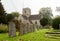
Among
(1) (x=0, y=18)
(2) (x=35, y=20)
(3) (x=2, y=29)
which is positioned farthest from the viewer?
(2) (x=35, y=20)

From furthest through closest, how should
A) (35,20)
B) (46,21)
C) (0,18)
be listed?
1. (35,20)
2. (46,21)
3. (0,18)

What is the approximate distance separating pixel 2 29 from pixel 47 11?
70605mm

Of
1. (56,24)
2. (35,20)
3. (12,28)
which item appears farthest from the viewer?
(35,20)

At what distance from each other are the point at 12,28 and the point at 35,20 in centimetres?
7569

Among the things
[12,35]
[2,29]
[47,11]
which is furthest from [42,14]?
[12,35]

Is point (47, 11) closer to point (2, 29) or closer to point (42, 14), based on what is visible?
point (42, 14)

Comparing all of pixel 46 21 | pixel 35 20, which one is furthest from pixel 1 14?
pixel 35 20

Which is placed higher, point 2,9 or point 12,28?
point 2,9

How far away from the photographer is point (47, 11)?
97125 mm

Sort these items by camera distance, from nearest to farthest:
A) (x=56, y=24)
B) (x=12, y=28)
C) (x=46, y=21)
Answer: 1. (x=12, y=28)
2. (x=56, y=24)
3. (x=46, y=21)

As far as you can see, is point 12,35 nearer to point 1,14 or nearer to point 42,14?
point 1,14

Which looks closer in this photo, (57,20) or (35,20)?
(57,20)

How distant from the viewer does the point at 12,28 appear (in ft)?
55.8

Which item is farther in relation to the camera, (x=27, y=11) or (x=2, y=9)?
(x=27, y=11)
